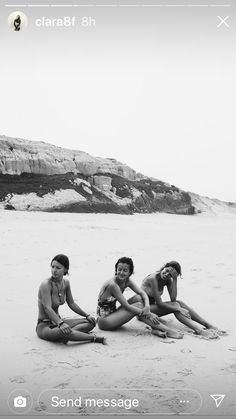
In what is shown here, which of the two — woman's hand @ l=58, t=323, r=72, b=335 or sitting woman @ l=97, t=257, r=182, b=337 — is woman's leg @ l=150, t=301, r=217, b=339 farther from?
woman's hand @ l=58, t=323, r=72, b=335

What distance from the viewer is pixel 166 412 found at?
3.12m

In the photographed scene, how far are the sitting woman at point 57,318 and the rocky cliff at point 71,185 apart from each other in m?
16.0

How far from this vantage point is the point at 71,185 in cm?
2573

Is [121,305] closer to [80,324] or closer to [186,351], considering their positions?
[80,324]

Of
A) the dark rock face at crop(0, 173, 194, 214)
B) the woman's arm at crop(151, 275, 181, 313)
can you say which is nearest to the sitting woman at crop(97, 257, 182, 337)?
the woman's arm at crop(151, 275, 181, 313)

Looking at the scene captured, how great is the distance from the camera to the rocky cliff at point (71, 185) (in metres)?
22.2

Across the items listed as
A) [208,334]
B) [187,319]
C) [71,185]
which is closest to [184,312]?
[187,319]

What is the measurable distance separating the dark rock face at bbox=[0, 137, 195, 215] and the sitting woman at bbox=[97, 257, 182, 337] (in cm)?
1589

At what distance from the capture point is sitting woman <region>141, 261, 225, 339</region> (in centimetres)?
492

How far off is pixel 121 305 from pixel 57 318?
0.81 m

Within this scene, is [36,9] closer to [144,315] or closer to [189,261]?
[144,315]

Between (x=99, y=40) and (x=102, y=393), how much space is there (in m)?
2.96

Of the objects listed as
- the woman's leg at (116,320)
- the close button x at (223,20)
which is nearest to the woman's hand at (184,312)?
the woman's leg at (116,320)

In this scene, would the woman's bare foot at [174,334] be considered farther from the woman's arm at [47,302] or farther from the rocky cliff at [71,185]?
the rocky cliff at [71,185]
